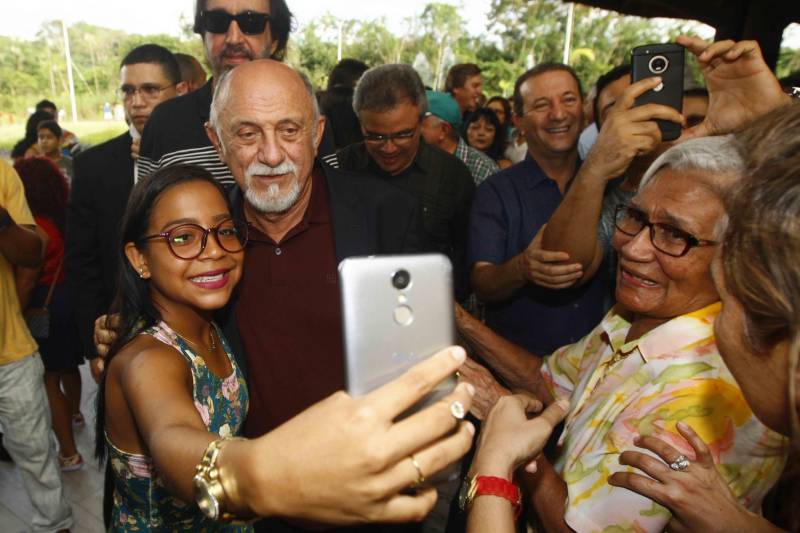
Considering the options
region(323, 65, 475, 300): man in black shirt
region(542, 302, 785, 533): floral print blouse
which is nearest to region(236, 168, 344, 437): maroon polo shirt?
region(542, 302, 785, 533): floral print blouse

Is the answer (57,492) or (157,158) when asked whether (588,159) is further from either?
(57,492)

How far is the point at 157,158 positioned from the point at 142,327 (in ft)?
3.23

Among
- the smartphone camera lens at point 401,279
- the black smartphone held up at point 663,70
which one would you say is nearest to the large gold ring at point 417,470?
the smartphone camera lens at point 401,279

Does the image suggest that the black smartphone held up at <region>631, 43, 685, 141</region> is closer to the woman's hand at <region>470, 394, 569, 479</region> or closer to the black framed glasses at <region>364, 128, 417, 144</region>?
the woman's hand at <region>470, 394, 569, 479</region>

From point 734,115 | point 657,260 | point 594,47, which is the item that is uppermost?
point 594,47

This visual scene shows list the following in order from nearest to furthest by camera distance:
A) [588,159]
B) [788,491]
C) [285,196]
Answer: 1. [788,491]
2. [285,196]
3. [588,159]

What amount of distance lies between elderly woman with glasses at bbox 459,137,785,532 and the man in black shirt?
5.60 feet

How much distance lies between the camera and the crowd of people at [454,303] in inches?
30.5

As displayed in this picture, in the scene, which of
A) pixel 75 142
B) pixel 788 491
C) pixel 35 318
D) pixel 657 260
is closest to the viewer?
pixel 788 491

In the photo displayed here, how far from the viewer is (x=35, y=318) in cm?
341

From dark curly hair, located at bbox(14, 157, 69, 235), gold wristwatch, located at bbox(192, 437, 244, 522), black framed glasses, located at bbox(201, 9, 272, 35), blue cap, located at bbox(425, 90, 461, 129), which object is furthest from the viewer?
blue cap, located at bbox(425, 90, 461, 129)

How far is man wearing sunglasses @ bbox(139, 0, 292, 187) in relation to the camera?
2.28 m

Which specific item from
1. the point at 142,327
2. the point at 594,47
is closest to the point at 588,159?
the point at 142,327

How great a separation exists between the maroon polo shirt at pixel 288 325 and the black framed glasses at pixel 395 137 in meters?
1.57
